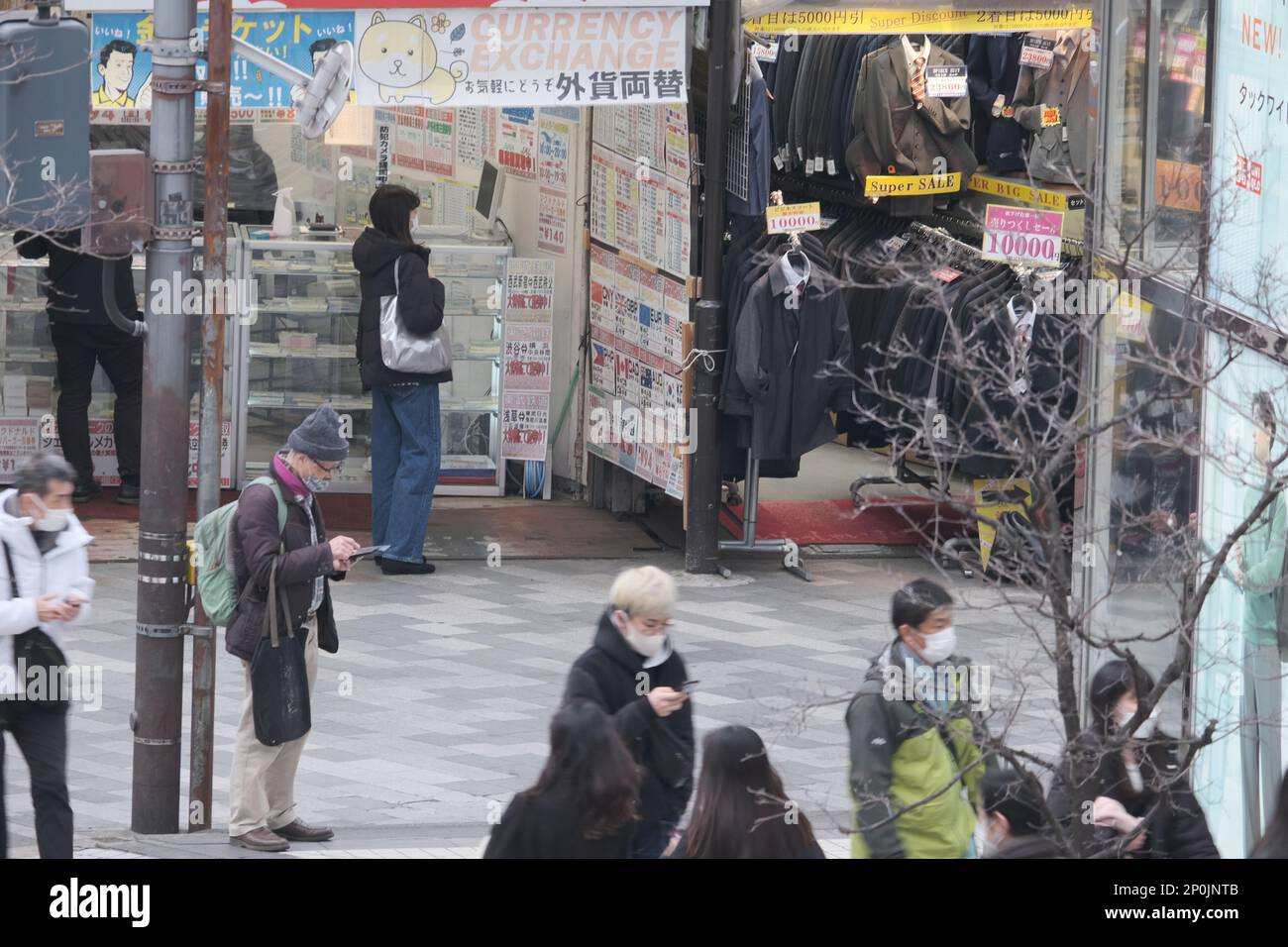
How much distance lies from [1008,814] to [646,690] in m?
1.28

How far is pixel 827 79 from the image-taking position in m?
13.7

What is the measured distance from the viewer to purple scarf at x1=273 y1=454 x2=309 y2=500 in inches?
Answer: 301

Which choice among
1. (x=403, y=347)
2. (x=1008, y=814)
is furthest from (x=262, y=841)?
(x=403, y=347)

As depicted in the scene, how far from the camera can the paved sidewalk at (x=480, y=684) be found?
8.34m

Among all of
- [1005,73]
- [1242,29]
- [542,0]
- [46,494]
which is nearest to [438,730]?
[46,494]

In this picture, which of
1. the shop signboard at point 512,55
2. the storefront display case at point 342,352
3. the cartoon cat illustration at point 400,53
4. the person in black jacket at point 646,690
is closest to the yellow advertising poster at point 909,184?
the storefront display case at point 342,352

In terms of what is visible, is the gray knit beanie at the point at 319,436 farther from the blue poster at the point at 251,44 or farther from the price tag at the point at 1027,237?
the price tag at the point at 1027,237

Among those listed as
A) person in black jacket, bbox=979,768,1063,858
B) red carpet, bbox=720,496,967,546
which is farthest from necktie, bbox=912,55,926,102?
person in black jacket, bbox=979,768,1063,858

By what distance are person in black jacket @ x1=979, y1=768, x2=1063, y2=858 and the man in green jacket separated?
0.12 metres

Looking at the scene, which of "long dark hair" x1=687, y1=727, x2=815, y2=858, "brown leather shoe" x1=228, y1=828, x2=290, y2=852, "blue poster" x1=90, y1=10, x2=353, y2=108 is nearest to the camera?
"long dark hair" x1=687, y1=727, x2=815, y2=858

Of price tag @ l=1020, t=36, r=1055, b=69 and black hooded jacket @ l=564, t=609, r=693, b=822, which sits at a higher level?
price tag @ l=1020, t=36, r=1055, b=69

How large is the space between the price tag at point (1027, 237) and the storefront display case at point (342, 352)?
12.1 feet

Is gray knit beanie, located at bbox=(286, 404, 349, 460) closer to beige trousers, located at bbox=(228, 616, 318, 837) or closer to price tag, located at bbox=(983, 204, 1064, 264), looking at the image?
beige trousers, located at bbox=(228, 616, 318, 837)
